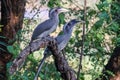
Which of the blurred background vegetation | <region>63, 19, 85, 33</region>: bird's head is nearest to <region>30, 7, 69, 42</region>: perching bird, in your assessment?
<region>63, 19, 85, 33</region>: bird's head

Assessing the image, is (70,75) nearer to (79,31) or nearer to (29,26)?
(79,31)

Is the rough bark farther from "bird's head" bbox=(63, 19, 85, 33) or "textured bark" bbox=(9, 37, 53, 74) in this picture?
"bird's head" bbox=(63, 19, 85, 33)

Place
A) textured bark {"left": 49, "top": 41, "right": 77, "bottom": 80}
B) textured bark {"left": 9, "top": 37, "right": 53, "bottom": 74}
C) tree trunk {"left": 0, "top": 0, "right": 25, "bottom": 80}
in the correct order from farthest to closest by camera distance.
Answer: tree trunk {"left": 0, "top": 0, "right": 25, "bottom": 80}, textured bark {"left": 49, "top": 41, "right": 77, "bottom": 80}, textured bark {"left": 9, "top": 37, "right": 53, "bottom": 74}

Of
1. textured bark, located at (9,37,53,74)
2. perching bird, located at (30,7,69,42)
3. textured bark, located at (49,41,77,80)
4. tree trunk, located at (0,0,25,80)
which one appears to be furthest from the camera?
tree trunk, located at (0,0,25,80)

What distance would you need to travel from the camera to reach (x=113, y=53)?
4176 mm

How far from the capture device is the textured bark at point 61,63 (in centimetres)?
274

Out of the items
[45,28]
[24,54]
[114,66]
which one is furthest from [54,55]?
[114,66]

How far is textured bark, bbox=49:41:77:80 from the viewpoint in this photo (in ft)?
8.99

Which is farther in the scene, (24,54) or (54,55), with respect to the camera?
(54,55)

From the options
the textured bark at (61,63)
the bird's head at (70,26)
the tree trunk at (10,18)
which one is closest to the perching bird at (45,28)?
the bird's head at (70,26)

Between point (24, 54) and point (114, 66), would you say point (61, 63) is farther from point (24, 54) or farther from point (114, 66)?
point (114, 66)

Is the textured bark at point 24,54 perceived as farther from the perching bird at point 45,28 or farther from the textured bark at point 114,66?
the textured bark at point 114,66

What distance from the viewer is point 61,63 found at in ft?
9.29

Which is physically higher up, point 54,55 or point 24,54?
point 24,54
